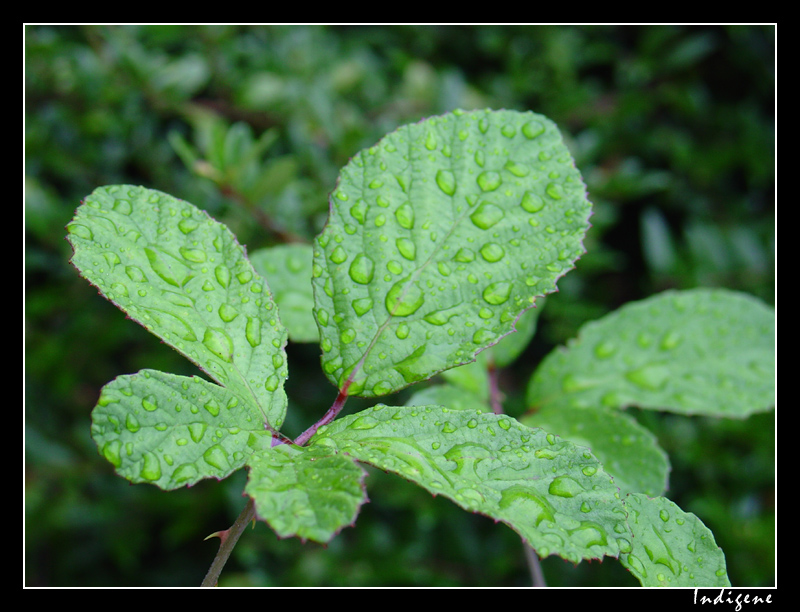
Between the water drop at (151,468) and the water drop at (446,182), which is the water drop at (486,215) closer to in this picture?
the water drop at (446,182)

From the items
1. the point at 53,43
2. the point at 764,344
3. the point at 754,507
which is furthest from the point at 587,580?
the point at 53,43

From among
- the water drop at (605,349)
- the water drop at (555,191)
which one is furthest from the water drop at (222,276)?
the water drop at (605,349)

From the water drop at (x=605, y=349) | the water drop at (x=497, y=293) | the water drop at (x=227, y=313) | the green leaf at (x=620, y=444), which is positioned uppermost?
the water drop at (x=497, y=293)

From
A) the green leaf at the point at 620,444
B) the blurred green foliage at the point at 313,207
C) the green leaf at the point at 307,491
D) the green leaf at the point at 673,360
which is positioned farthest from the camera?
the blurred green foliage at the point at 313,207

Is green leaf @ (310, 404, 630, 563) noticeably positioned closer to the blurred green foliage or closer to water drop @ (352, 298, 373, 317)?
water drop @ (352, 298, 373, 317)

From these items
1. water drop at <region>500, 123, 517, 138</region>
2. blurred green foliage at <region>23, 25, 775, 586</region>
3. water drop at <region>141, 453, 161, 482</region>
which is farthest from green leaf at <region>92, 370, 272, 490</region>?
blurred green foliage at <region>23, 25, 775, 586</region>

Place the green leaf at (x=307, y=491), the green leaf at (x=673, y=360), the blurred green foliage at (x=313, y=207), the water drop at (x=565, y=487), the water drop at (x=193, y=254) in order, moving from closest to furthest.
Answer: the green leaf at (x=307, y=491)
the water drop at (x=565, y=487)
the water drop at (x=193, y=254)
the green leaf at (x=673, y=360)
the blurred green foliage at (x=313, y=207)

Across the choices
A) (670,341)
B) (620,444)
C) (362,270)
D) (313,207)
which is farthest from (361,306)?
(313,207)
